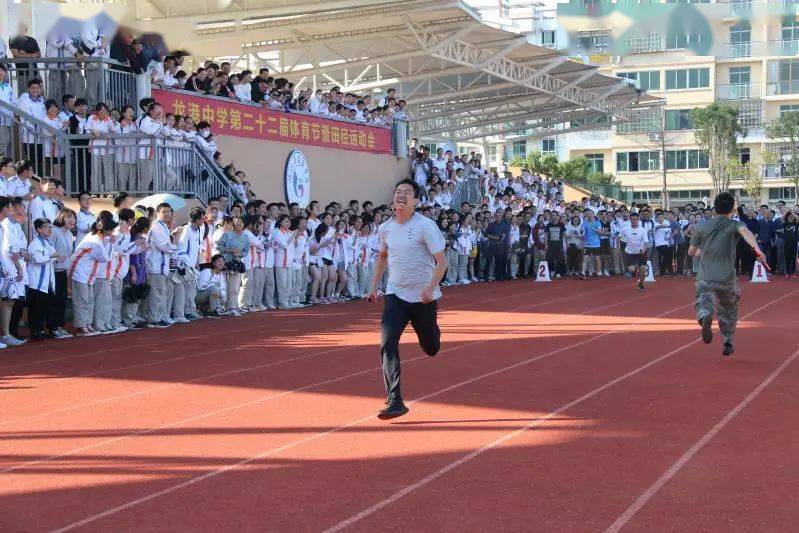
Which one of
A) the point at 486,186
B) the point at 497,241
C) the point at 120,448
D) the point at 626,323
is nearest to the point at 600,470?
the point at 120,448

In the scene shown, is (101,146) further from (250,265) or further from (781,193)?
(781,193)

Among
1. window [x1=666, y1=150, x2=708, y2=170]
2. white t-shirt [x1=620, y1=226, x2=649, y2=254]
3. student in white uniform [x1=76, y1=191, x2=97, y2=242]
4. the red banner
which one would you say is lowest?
white t-shirt [x1=620, y1=226, x2=649, y2=254]

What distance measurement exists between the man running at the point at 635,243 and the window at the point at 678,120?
4432 cm

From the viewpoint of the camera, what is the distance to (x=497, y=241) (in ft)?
98.2

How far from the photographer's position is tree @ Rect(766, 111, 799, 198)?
211 ft

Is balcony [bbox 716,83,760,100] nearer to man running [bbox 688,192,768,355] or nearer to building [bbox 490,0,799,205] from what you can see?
building [bbox 490,0,799,205]

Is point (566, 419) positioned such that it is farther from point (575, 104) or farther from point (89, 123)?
point (575, 104)

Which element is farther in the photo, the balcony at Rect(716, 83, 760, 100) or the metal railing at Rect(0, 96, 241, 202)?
the balcony at Rect(716, 83, 760, 100)

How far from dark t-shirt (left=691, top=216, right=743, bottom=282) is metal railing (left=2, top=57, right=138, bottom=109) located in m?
11.7

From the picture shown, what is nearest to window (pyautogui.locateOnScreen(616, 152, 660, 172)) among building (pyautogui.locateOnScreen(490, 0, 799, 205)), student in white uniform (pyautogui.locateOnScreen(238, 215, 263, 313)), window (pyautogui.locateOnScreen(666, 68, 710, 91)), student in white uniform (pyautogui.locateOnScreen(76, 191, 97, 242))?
building (pyautogui.locateOnScreen(490, 0, 799, 205))

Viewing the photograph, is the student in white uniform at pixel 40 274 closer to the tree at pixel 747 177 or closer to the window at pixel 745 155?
the tree at pixel 747 177

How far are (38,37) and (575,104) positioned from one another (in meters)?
27.7

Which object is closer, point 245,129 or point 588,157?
point 245,129

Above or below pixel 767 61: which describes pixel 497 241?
below
